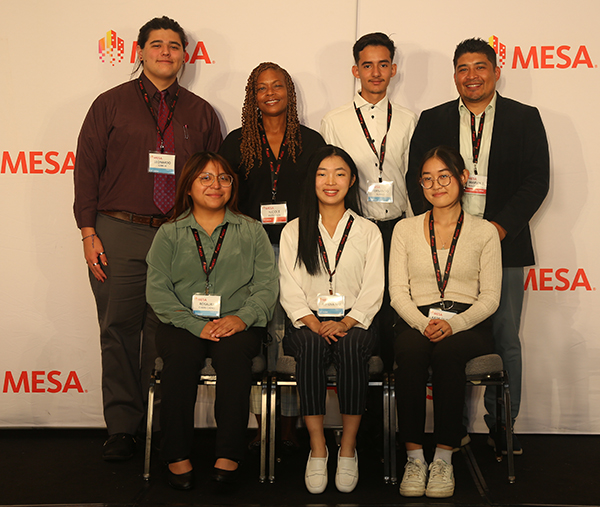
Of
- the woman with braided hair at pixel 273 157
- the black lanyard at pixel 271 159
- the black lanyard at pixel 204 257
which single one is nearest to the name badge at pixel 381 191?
the woman with braided hair at pixel 273 157

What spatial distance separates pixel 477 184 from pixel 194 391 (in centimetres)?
179

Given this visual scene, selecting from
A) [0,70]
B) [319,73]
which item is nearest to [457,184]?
[319,73]

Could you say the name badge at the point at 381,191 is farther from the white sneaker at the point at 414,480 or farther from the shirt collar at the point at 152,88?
Answer: the white sneaker at the point at 414,480

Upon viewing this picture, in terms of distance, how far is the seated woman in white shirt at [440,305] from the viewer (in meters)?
2.49

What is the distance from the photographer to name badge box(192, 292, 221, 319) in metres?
2.72

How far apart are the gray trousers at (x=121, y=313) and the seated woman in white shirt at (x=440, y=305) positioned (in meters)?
1.38

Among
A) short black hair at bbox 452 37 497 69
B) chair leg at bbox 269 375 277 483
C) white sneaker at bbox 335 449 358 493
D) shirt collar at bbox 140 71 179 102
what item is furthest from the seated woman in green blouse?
short black hair at bbox 452 37 497 69

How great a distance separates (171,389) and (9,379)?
1.61 metres

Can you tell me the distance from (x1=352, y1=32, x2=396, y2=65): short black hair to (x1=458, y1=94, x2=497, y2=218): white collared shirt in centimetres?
50

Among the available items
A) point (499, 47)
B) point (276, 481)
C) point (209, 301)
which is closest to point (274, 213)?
point (209, 301)

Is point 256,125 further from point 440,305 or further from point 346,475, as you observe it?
point 346,475

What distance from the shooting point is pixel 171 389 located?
99.3 inches

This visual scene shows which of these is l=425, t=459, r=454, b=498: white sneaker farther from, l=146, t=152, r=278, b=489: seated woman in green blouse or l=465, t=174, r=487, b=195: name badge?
l=465, t=174, r=487, b=195: name badge

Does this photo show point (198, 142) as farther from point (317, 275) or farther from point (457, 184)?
point (457, 184)
